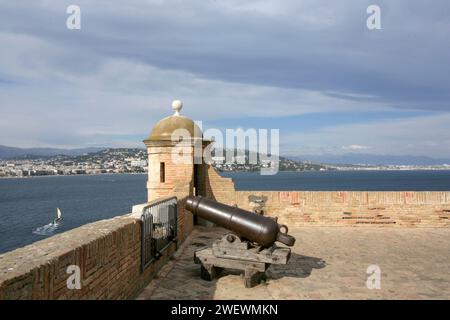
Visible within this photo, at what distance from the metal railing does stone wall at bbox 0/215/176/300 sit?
19 centimetres

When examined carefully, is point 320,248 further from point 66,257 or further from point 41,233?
Answer: point 41,233

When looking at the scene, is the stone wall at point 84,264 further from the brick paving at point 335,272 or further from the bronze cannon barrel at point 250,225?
the bronze cannon barrel at point 250,225

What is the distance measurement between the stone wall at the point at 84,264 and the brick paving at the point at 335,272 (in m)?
0.70

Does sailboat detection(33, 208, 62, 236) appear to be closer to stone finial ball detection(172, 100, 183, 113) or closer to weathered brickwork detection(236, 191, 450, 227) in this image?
stone finial ball detection(172, 100, 183, 113)

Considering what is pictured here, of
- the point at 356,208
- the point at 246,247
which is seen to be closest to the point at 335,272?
the point at 246,247

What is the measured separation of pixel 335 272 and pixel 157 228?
10.7ft

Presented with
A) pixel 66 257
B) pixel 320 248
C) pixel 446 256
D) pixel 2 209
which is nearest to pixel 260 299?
pixel 66 257

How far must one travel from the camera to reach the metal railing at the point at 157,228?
21.0ft

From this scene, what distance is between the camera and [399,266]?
7910 mm

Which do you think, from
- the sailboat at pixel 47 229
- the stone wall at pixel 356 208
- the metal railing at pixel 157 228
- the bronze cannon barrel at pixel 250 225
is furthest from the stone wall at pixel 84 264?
the sailboat at pixel 47 229

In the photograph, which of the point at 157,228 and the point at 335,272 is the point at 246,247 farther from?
the point at 335,272

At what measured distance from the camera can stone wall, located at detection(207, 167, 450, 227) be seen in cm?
1227

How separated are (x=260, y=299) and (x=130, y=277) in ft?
6.03

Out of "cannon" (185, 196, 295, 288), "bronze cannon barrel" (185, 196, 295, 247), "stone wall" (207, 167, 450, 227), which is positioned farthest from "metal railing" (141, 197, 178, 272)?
"stone wall" (207, 167, 450, 227)
